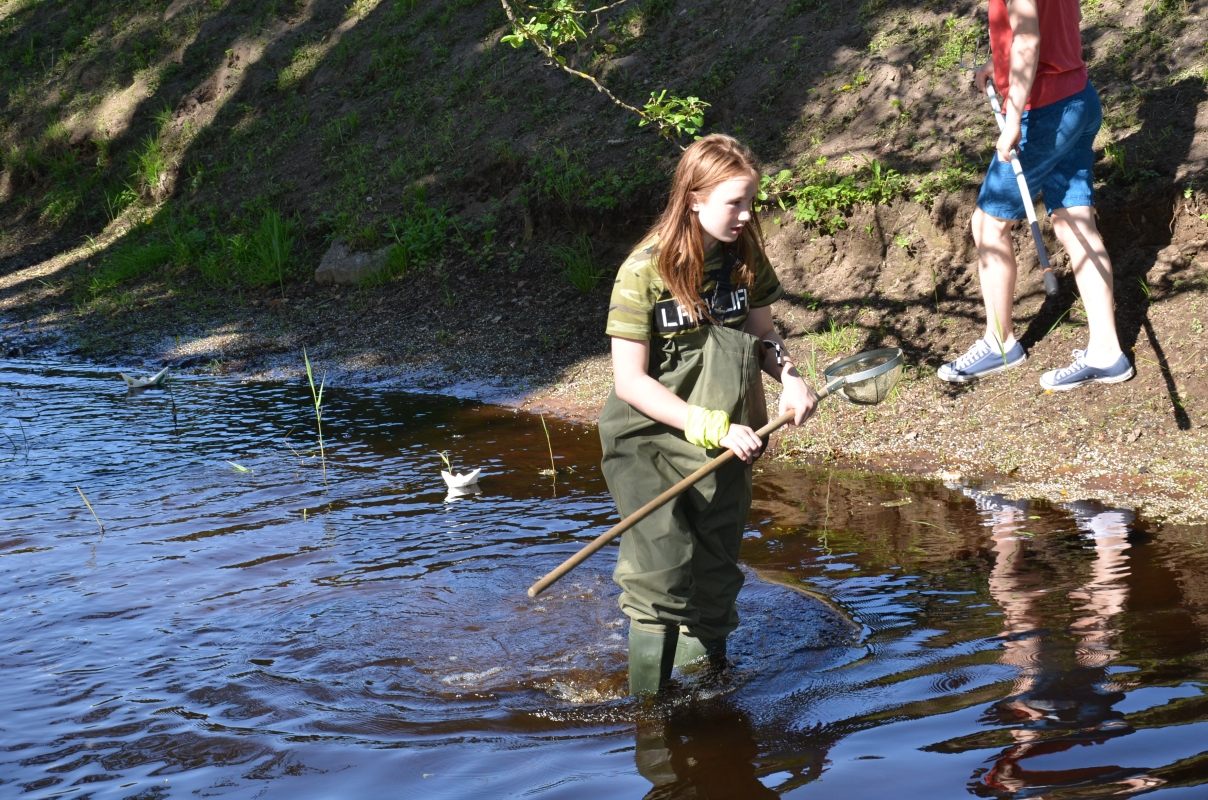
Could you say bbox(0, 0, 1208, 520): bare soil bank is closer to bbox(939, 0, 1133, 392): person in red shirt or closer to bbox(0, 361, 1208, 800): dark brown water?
bbox(939, 0, 1133, 392): person in red shirt

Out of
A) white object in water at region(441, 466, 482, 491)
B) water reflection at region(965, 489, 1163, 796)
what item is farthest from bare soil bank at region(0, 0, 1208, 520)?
white object in water at region(441, 466, 482, 491)

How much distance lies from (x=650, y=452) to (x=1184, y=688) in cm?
159

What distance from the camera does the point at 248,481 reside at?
19.1 ft

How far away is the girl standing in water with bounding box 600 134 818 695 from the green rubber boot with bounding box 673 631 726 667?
0.47 feet

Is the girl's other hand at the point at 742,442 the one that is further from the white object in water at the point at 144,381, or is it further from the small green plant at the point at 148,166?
the small green plant at the point at 148,166

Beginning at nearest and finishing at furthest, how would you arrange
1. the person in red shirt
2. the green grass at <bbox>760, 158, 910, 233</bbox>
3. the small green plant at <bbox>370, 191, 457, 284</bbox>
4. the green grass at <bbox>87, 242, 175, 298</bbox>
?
the person in red shirt
the green grass at <bbox>760, 158, 910, 233</bbox>
the small green plant at <bbox>370, 191, 457, 284</bbox>
the green grass at <bbox>87, 242, 175, 298</bbox>

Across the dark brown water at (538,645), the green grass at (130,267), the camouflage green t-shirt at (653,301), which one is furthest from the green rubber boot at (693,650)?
the green grass at (130,267)

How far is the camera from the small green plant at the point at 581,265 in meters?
8.23

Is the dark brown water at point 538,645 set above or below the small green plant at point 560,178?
below

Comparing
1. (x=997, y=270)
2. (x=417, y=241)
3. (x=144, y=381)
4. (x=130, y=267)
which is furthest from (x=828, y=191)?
(x=130, y=267)

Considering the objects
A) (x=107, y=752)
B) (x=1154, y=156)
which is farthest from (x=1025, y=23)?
(x=107, y=752)

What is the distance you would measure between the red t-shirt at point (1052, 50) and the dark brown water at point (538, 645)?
212cm

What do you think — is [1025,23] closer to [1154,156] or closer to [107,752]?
[1154,156]

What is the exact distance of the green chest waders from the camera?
3.04m
